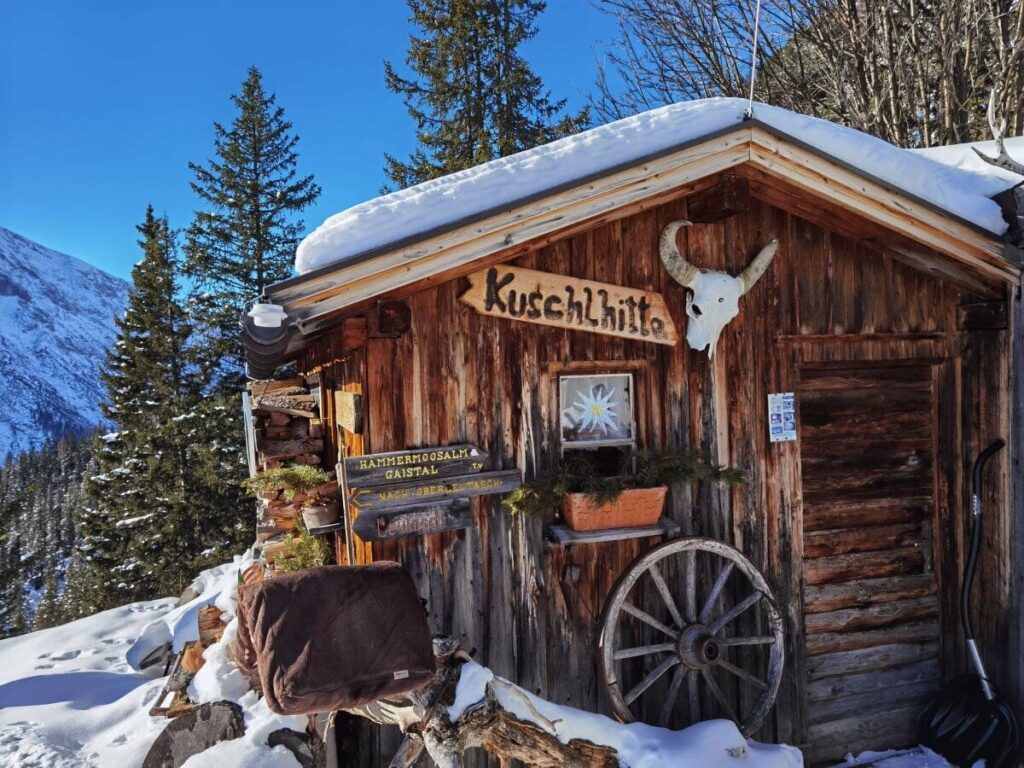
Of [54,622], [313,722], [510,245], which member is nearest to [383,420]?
[510,245]

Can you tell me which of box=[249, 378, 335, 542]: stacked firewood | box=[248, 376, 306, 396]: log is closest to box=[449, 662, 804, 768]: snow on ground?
box=[249, 378, 335, 542]: stacked firewood

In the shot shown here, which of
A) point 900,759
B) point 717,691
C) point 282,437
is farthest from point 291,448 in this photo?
point 900,759

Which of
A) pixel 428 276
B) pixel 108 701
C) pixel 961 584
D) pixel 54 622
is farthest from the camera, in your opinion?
pixel 54 622

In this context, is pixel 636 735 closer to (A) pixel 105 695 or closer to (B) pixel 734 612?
(B) pixel 734 612

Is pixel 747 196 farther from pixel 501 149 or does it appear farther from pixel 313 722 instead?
pixel 501 149

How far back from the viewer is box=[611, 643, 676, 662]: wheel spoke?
149 inches

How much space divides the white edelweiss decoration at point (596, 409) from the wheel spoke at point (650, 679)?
1.47m

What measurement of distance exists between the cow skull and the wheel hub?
5.72ft

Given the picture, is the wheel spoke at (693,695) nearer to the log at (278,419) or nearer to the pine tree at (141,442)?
the log at (278,419)

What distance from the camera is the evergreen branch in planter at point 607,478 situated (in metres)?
3.58

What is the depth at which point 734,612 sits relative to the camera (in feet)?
13.2

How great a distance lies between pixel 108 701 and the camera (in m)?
6.45

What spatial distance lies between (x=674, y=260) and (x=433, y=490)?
6.65ft

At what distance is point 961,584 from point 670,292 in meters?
3.07
